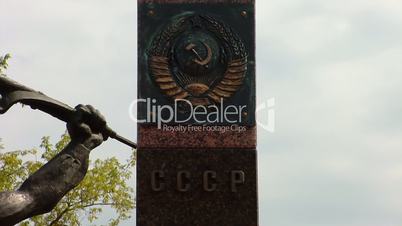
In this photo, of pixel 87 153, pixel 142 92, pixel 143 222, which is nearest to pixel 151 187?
pixel 143 222

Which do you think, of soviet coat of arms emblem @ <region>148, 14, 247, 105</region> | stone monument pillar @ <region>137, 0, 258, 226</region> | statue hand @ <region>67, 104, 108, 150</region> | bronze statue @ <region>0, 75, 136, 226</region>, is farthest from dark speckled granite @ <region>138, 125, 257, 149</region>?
statue hand @ <region>67, 104, 108, 150</region>

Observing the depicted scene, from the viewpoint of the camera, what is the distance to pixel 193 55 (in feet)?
30.5

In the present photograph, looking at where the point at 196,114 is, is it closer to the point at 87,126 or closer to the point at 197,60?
the point at 197,60

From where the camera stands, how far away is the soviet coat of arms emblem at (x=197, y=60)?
9250mm

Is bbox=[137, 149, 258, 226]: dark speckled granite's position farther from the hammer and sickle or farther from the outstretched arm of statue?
the outstretched arm of statue

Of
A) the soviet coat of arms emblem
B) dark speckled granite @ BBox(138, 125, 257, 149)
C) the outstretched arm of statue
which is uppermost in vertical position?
the soviet coat of arms emblem

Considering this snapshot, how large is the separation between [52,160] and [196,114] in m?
2.74

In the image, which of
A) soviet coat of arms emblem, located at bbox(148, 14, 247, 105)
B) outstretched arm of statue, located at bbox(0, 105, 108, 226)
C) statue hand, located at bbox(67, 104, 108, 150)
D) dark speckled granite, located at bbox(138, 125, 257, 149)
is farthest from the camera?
soviet coat of arms emblem, located at bbox(148, 14, 247, 105)

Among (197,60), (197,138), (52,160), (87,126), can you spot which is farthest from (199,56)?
(52,160)

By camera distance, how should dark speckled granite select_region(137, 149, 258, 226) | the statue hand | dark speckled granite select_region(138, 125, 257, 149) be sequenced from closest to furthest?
the statue hand < dark speckled granite select_region(137, 149, 258, 226) < dark speckled granite select_region(138, 125, 257, 149)

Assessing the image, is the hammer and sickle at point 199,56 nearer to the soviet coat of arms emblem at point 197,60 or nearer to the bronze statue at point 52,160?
the soviet coat of arms emblem at point 197,60

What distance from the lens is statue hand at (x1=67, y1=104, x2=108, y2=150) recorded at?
6789 mm

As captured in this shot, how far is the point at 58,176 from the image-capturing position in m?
6.62

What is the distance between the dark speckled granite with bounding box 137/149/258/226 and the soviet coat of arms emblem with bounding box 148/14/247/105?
0.61 m
